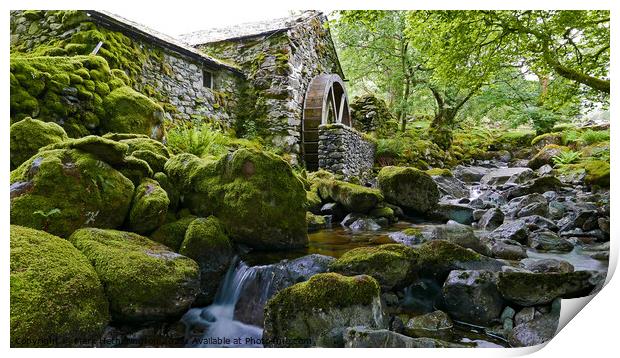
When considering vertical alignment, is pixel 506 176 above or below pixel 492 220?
above

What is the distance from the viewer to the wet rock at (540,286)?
2.40 m

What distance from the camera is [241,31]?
30.1 feet

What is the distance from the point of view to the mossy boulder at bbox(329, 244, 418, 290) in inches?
109

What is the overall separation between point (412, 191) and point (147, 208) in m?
4.56

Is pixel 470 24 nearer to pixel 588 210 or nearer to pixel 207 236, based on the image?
pixel 588 210

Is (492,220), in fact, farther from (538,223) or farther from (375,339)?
(375,339)

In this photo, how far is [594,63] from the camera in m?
3.66

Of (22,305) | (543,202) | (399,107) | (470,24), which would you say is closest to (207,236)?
(22,305)

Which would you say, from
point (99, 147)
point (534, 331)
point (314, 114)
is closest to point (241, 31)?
point (314, 114)

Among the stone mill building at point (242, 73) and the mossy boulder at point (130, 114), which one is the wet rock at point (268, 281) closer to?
the mossy boulder at point (130, 114)

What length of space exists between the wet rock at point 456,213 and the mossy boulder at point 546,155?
4730mm

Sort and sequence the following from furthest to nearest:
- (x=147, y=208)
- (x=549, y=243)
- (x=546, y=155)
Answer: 1. (x=546, y=155)
2. (x=549, y=243)
3. (x=147, y=208)

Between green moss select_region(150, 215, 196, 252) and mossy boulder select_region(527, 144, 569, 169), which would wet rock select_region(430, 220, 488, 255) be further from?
mossy boulder select_region(527, 144, 569, 169)

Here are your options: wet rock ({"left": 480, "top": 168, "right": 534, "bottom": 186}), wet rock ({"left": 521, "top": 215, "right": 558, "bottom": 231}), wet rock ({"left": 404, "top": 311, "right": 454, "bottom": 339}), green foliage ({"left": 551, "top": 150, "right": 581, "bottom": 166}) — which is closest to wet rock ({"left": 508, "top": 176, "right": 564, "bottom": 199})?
wet rock ({"left": 480, "top": 168, "right": 534, "bottom": 186})
